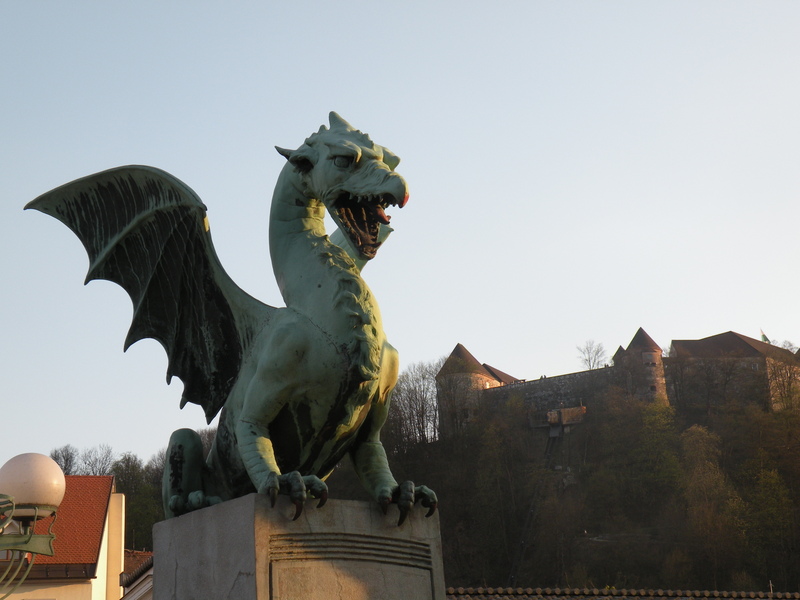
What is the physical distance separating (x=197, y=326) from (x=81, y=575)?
21.2 m

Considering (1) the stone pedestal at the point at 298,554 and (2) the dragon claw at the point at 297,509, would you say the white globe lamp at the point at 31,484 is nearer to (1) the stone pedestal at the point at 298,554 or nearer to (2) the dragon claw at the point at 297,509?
(1) the stone pedestal at the point at 298,554

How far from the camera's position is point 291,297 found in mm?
4168

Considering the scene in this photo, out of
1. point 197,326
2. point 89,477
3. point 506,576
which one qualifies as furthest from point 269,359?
point 506,576

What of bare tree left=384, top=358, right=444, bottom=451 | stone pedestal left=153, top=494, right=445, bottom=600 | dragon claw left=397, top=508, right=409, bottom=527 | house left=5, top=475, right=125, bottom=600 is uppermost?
bare tree left=384, top=358, right=444, bottom=451

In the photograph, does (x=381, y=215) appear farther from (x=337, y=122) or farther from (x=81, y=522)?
(x=81, y=522)

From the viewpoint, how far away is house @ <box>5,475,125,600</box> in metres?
23.3

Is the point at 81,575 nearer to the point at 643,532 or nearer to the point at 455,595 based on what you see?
the point at 455,595

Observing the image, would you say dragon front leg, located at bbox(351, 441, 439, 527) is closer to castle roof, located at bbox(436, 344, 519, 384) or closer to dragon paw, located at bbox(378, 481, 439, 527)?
dragon paw, located at bbox(378, 481, 439, 527)

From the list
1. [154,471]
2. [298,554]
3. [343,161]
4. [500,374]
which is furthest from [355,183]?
[500,374]

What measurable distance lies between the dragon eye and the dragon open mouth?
11 cm

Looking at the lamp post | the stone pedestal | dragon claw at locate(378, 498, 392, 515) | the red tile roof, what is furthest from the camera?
the red tile roof

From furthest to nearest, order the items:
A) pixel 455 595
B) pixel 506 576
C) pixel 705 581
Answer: pixel 506 576, pixel 705 581, pixel 455 595

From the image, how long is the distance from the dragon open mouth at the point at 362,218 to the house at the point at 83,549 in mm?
19798

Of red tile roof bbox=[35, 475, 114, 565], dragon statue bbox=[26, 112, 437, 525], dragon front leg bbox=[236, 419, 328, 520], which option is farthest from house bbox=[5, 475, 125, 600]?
dragon front leg bbox=[236, 419, 328, 520]
